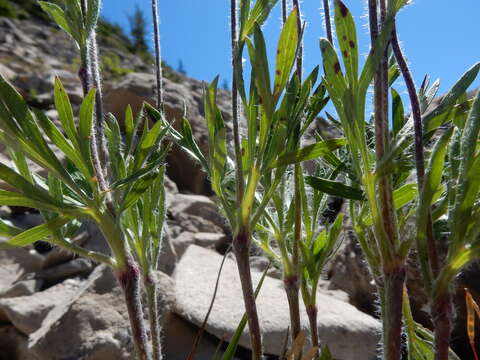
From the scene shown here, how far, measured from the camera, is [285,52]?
470mm

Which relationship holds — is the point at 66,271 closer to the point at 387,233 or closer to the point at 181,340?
the point at 181,340

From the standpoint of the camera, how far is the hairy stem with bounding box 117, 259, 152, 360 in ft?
1.56

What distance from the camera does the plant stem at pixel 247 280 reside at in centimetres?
45

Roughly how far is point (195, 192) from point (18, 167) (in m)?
3.88

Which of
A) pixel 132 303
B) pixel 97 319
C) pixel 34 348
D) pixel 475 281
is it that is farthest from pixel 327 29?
pixel 34 348

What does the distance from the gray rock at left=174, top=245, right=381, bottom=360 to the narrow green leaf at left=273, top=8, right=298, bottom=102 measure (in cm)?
104

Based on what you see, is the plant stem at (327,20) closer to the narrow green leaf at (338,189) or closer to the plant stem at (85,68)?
the narrow green leaf at (338,189)

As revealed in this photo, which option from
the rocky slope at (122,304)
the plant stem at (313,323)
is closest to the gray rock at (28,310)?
the rocky slope at (122,304)

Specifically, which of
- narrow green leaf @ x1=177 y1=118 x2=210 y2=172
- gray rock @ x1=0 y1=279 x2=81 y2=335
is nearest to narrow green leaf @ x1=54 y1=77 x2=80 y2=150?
narrow green leaf @ x1=177 y1=118 x2=210 y2=172

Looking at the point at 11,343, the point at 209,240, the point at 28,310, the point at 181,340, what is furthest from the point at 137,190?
the point at 209,240

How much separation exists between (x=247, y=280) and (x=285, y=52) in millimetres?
261

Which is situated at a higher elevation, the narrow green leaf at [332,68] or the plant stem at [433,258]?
the narrow green leaf at [332,68]

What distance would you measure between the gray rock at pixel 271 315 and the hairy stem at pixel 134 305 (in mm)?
944

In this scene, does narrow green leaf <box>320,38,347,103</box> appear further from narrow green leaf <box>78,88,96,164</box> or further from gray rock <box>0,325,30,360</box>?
gray rock <box>0,325,30,360</box>
